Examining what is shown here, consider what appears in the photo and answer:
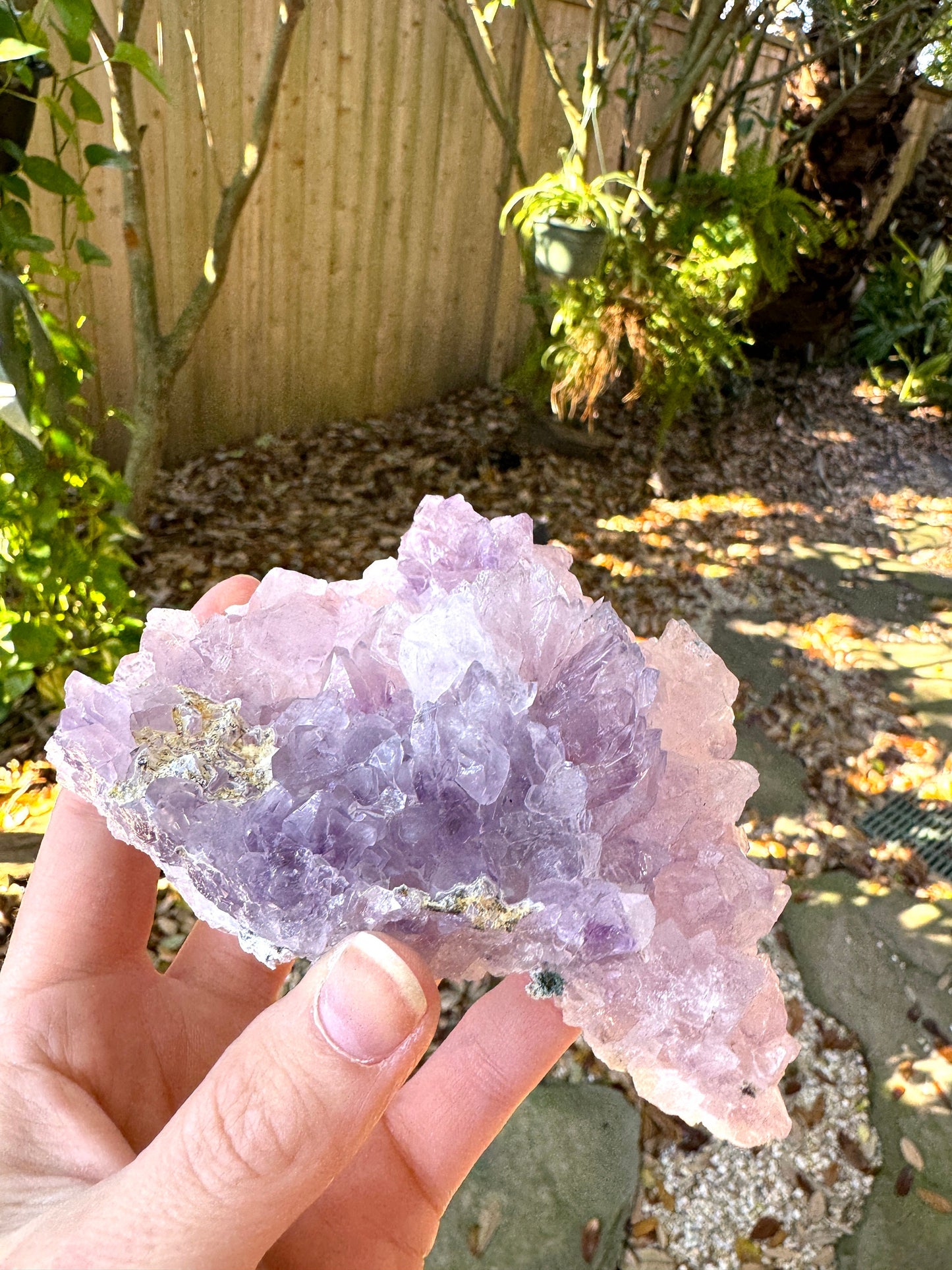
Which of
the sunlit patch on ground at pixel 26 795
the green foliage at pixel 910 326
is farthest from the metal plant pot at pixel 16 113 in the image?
the green foliage at pixel 910 326

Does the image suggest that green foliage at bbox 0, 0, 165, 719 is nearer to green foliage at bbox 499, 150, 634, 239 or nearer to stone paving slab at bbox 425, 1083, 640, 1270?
stone paving slab at bbox 425, 1083, 640, 1270

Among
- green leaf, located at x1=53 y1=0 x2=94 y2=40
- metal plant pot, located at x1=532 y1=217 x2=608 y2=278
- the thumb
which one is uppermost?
green leaf, located at x1=53 y1=0 x2=94 y2=40

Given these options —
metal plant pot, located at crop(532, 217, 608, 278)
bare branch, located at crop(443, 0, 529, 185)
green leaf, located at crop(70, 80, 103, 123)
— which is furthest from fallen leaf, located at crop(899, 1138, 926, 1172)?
bare branch, located at crop(443, 0, 529, 185)

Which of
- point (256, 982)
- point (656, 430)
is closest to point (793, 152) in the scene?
point (656, 430)

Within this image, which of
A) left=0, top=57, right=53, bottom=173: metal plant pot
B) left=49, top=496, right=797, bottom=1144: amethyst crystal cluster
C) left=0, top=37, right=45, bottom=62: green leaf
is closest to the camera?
left=49, top=496, right=797, bottom=1144: amethyst crystal cluster

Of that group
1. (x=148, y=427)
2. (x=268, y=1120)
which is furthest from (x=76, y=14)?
(x=268, y=1120)

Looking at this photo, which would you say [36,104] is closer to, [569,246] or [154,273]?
[154,273]

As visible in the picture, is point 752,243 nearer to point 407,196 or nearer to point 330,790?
point 407,196

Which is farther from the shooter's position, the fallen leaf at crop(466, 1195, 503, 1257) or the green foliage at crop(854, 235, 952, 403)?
the green foliage at crop(854, 235, 952, 403)
